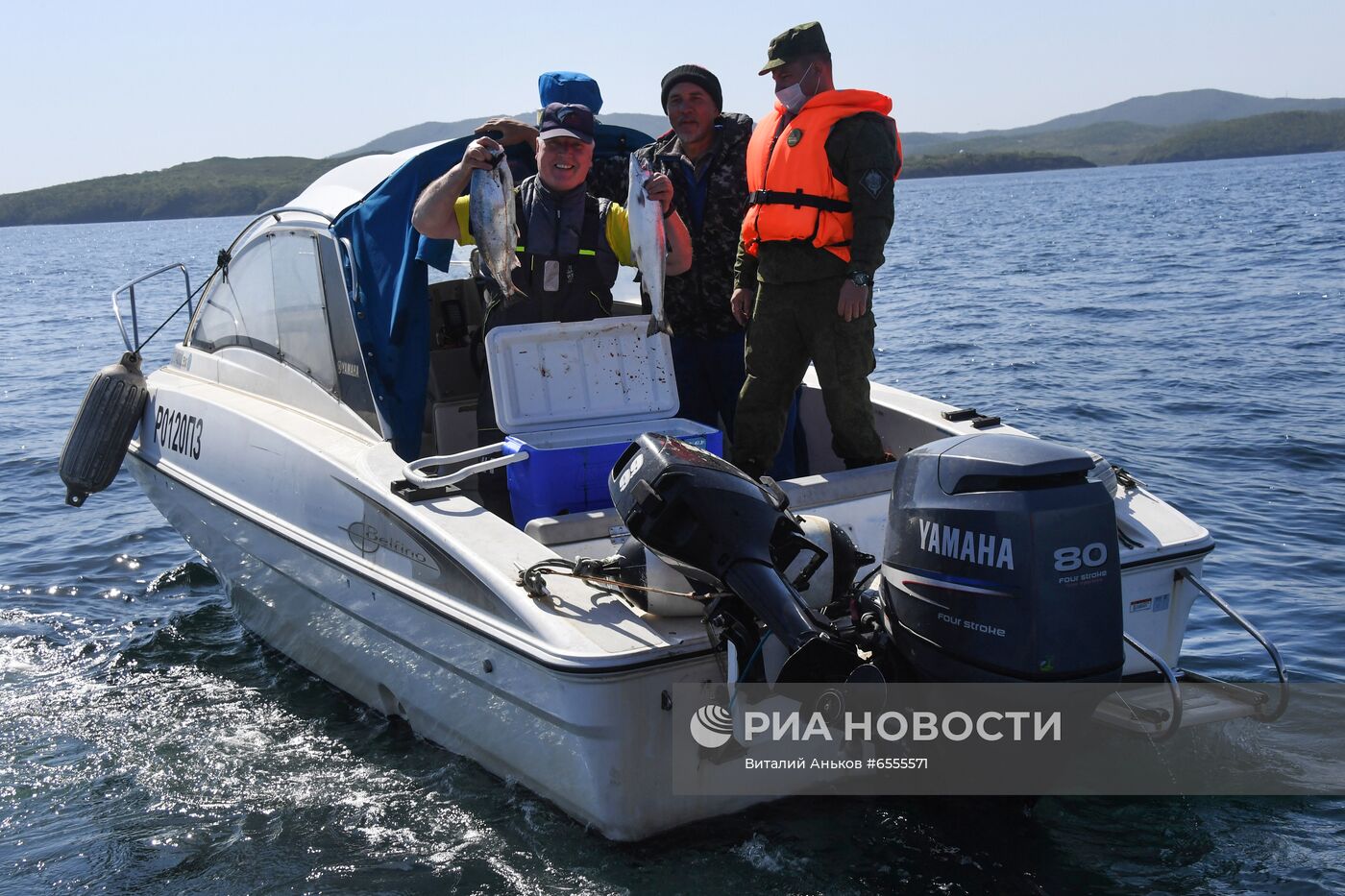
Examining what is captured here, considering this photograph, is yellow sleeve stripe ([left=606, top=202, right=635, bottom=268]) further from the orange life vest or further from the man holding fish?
the orange life vest

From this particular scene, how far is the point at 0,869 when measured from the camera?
171 inches

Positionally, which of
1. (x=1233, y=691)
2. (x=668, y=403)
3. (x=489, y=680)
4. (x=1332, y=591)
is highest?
(x=668, y=403)

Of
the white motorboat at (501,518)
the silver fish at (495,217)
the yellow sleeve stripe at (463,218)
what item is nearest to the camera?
the white motorboat at (501,518)

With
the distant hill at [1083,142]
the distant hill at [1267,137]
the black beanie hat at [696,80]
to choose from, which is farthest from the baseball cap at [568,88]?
the distant hill at [1083,142]

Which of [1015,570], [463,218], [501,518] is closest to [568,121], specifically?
[463,218]

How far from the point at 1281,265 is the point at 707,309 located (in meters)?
18.0

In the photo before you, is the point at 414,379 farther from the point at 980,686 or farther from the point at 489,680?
the point at 980,686

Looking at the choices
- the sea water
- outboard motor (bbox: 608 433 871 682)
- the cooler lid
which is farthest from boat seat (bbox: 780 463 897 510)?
the sea water

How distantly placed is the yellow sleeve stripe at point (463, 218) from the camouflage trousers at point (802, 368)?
117 centimetres

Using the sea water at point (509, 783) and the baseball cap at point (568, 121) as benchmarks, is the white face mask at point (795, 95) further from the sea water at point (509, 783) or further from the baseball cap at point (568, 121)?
the sea water at point (509, 783)

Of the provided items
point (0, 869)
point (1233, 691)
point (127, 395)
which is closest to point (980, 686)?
point (1233, 691)

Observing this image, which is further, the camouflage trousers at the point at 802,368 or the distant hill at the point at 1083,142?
the distant hill at the point at 1083,142

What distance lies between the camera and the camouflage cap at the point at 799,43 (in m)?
4.89

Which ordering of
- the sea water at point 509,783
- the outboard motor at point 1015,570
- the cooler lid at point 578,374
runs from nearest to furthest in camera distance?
the outboard motor at point 1015,570 → the sea water at point 509,783 → the cooler lid at point 578,374
